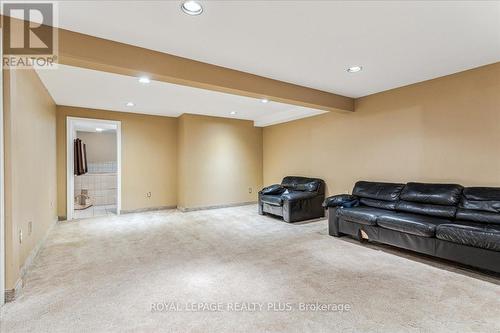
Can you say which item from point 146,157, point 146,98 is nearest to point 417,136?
point 146,98

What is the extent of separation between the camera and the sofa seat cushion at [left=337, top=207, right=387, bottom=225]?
3.56 meters

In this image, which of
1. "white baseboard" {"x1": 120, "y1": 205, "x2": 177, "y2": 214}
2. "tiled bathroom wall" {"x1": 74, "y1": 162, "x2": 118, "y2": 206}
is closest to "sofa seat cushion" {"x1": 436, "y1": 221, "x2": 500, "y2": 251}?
"white baseboard" {"x1": 120, "y1": 205, "x2": 177, "y2": 214}

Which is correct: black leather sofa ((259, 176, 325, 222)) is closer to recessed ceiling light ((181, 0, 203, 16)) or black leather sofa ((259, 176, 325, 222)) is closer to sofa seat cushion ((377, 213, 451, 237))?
sofa seat cushion ((377, 213, 451, 237))

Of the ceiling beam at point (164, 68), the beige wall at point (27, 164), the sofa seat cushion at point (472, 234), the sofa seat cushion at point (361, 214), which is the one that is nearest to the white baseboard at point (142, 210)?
the beige wall at point (27, 164)

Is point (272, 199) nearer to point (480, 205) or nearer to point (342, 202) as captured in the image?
point (342, 202)

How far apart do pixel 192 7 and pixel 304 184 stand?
14.5ft

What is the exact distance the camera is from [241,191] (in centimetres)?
716

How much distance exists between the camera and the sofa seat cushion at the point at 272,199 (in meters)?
5.26

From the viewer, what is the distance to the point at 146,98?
4781mm

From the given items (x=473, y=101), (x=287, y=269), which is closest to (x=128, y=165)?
(x=287, y=269)

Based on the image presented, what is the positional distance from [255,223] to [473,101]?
388 cm

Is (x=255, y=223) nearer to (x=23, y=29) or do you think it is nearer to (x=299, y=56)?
A: (x=299, y=56)

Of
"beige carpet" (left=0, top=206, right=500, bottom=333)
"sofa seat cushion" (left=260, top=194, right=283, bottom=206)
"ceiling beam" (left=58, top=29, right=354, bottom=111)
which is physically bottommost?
"beige carpet" (left=0, top=206, right=500, bottom=333)

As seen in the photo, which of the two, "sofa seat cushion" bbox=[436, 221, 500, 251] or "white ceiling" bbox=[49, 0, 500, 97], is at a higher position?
"white ceiling" bbox=[49, 0, 500, 97]
